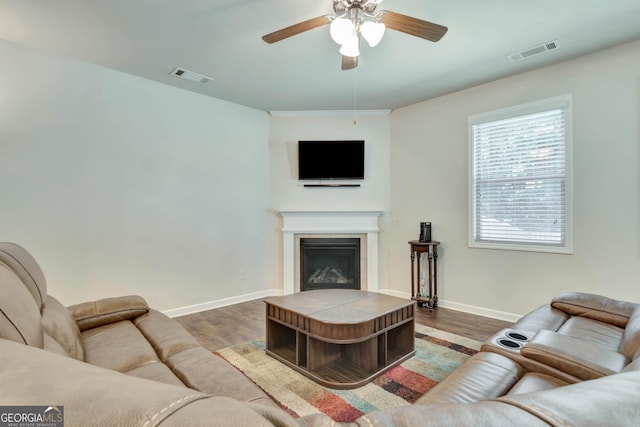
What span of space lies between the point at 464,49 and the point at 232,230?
3.41 m

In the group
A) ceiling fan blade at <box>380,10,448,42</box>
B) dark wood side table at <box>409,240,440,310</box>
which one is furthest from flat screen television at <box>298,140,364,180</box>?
ceiling fan blade at <box>380,10,448,42</box>

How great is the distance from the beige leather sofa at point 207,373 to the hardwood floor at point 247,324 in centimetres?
93

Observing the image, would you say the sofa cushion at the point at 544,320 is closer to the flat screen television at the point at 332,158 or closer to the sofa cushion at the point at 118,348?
the sofa cushion at the point at 118,348

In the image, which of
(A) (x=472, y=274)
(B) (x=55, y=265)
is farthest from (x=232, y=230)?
(A) (x=472, y=274)

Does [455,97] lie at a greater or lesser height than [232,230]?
greater

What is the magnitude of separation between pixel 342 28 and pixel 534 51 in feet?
7.24

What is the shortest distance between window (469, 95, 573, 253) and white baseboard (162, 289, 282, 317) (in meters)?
2.89

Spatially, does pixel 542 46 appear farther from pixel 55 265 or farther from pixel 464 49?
pixel 55 265

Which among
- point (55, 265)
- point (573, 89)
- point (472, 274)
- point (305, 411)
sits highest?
point (573, 89)

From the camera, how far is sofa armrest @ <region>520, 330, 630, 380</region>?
122cm

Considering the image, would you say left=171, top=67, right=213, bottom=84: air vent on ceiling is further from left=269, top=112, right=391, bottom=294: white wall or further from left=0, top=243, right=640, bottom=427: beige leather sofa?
left=0, top=243, right=640, bottom=427: beige leather sofa

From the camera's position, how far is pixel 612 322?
6.56ft

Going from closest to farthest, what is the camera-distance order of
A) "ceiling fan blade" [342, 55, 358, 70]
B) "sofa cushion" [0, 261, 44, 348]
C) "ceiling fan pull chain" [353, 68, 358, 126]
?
"sofa cushion" [0, 261, 44, 348] < "ceiling fan blade" [342, 55, 358, 70] < "ceiling fan pull chain" [353, 68, 358, 126]

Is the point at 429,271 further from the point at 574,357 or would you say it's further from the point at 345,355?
the point at 574,357
